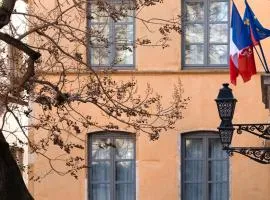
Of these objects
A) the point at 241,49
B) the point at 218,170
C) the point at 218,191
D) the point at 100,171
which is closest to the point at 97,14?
the point at 241,49

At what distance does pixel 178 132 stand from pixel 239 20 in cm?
594

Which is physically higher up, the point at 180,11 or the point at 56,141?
the point at 180,11

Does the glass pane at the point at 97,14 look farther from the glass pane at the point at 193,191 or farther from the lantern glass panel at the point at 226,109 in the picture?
the glass pane at the point at 193,191

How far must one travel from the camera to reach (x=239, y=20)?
50.1ft

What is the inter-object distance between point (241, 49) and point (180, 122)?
19.0 feet

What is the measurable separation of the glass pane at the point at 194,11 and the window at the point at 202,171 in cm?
281

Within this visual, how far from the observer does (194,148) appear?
68.6 feet

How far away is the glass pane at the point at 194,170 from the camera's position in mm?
20875

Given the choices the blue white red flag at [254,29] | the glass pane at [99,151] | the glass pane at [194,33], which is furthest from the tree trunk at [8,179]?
the glass pane at [194,33]

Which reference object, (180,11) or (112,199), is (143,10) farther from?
(112,199)

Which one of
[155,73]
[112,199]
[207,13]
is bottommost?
[112,199]

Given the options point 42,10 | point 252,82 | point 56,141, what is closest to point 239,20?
point 56,141

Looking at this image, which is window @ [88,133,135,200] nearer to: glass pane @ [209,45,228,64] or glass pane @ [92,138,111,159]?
glass pane @ [92,138,111,159]

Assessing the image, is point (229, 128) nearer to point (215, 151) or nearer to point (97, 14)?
point (97, 14)
